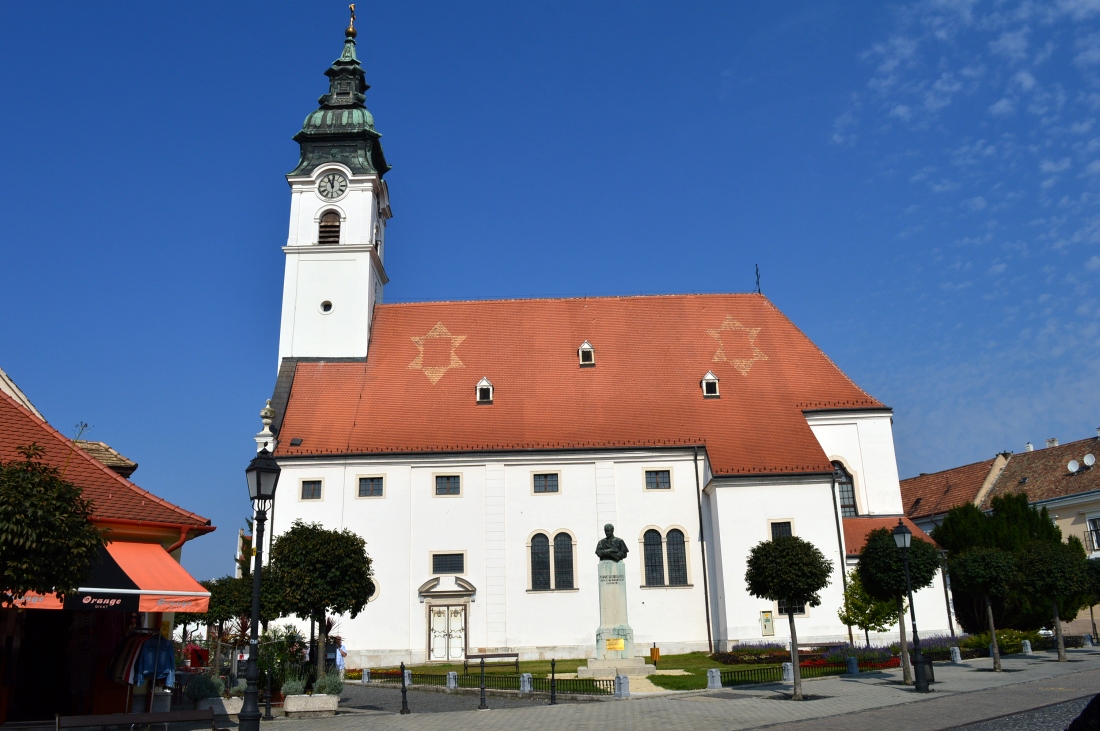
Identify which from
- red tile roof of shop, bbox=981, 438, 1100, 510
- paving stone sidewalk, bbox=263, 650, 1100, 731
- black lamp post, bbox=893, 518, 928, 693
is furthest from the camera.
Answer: red tile roof of shop, bbox=981, 438, 1100, 510

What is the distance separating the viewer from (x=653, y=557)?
34.2 m

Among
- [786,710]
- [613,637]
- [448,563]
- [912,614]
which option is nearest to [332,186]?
[448,563]

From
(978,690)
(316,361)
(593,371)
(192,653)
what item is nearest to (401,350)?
(316,361)

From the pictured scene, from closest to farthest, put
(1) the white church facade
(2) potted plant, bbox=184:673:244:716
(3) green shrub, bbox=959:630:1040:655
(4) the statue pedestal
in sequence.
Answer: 1. (2) potted plant, bbox=184:673:244:716
2. (4) the statue pedestal
3. (3) green shrub, bbox=959:630:1040:655
4. (1) the white church facade

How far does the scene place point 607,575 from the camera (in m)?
26.8

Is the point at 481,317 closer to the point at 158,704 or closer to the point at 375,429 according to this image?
Answer: the point at 375,429

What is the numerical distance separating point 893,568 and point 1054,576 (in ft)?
26.6

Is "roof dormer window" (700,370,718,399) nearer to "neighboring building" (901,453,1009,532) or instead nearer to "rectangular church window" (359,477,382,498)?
"rectangular church window" (359,477,382,498)

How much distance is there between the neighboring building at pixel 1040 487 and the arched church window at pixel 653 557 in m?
20.6

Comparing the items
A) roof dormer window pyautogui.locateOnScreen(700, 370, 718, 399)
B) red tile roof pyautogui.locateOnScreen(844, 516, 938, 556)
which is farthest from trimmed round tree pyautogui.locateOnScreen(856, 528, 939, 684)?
roof dormer window pyautogui.locateOnScreen(700, 370, 718, 399)

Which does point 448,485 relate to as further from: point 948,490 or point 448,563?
point 948,490

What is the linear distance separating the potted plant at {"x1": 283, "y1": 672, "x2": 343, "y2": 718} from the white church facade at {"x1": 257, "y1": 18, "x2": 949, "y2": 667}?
13.9 m

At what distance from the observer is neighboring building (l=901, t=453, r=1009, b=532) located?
51.2m

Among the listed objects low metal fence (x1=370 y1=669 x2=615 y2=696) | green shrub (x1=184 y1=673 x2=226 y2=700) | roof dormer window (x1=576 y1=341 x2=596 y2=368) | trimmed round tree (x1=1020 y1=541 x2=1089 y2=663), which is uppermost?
roof dormer window (x1=576 y1=341 x2=596 y2=368)
